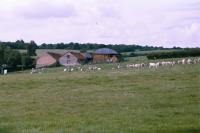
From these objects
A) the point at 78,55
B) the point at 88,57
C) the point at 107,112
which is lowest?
the point at 107,112

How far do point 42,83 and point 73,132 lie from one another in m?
18.8

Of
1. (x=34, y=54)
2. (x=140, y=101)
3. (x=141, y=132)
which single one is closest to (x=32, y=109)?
(x=140, y=101)

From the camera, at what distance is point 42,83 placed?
2998 cm

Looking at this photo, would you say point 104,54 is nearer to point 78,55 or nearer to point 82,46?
point 78,55

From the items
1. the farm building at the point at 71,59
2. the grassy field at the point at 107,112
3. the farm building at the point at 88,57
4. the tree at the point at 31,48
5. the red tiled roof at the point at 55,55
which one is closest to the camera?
the grassy field at the point at 107,112

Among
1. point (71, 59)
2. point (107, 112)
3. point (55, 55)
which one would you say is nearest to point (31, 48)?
point (55, 55)

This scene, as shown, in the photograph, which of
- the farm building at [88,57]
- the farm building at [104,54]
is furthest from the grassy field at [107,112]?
the farm building at [104,54]

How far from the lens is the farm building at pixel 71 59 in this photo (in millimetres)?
118012

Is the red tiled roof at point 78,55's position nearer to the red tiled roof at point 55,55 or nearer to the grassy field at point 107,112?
the red tiled roof at point 55,55

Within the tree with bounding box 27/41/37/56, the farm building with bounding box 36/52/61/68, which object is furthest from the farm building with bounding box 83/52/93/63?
the tree with bounding box 27/41/37/56

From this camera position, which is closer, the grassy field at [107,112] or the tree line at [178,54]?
the grassy field at [107,112]

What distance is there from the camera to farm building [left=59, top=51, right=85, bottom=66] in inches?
4646

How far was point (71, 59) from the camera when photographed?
120m

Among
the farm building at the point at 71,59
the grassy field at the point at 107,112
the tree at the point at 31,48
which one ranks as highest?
the tree at the point at 31,48
